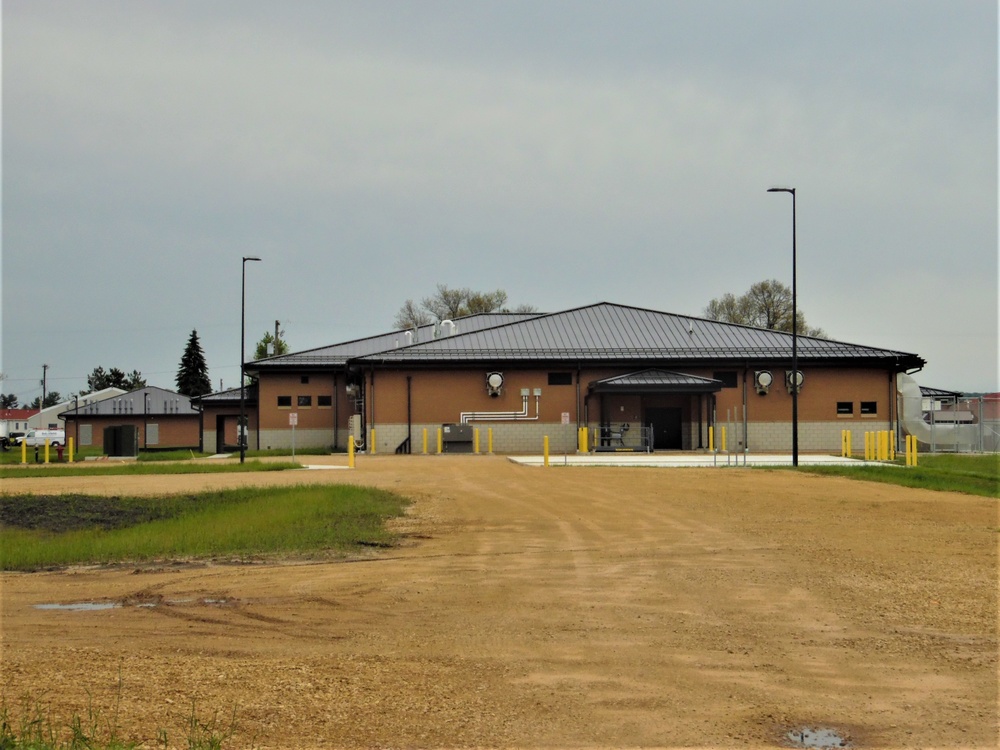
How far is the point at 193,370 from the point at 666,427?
74641 mm

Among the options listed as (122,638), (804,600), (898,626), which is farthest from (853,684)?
(122,638)

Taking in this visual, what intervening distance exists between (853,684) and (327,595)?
5.66 metres

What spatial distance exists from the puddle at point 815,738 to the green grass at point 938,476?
17.6 metres

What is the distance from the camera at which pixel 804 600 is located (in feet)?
33.5

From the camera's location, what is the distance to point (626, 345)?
161 ft

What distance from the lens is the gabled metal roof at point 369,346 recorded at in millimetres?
52156

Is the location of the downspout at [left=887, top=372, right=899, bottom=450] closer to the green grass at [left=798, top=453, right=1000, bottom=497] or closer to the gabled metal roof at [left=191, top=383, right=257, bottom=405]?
the green grass at [left=798, top=453, right=1000, bottom=497]

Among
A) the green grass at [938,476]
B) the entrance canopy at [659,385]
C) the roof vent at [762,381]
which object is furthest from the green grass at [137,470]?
the roof vent at [762,381]

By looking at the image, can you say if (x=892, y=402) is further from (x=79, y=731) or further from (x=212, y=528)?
(x=79, y=731)

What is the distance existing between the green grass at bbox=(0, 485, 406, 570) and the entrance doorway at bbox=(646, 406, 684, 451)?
1040 inches

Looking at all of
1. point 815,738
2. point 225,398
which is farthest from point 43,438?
point 815,738

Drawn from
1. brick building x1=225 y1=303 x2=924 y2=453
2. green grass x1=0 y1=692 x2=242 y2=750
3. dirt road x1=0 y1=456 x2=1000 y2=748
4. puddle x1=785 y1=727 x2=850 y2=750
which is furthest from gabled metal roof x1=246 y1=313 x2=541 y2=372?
puddle x1=785 y1=727 x2=850 y2=750

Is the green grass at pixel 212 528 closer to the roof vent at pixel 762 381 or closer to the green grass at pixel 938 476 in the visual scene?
the green grass at pixel 938 476

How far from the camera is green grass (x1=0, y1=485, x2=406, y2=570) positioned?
46.5ft
